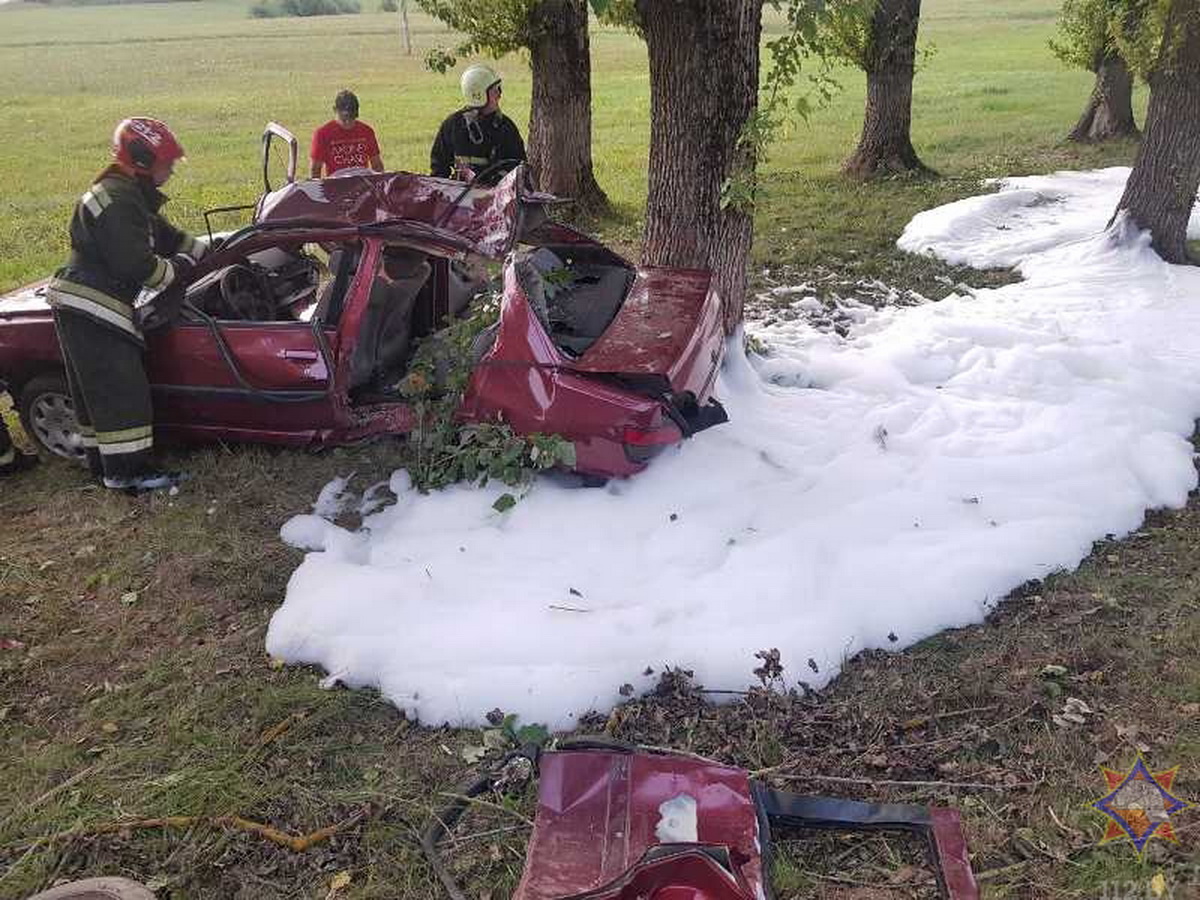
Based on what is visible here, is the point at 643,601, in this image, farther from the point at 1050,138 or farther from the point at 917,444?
the point at 1050,138

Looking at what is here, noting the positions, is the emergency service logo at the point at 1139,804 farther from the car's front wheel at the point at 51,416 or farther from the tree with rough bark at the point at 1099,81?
the tree with rough bark at the point at 1099,81

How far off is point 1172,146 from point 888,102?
15.7 feet

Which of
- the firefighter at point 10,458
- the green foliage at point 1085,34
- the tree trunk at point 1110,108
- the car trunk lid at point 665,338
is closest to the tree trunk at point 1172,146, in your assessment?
the car trunk lid at point 665,338

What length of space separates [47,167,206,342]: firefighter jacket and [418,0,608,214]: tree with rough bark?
5166 mm

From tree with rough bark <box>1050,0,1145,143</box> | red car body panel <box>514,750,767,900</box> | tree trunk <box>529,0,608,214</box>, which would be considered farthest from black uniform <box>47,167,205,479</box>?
tree with rough bark <box>1050,0,1145,143</box>

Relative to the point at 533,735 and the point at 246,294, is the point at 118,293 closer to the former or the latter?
the point at 246,294

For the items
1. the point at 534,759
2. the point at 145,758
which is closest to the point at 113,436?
the point at 145,758

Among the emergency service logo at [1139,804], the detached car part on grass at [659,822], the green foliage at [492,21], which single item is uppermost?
the green foliage at [492,21]

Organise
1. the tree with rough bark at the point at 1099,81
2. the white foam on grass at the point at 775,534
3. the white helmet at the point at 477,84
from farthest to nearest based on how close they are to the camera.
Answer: the tree with rough bark at the point at 1099,81 < the white helmet at the point at 477,84 < the white foam on grass at the point at 775,534

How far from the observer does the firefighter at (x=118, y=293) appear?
188 inches

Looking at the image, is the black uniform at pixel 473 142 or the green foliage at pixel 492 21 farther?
the green foliage at pixel 492 21

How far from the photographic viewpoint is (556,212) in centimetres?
1023

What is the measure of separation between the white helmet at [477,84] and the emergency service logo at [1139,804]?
20.7 ft

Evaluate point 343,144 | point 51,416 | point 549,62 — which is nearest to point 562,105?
point 549,62
